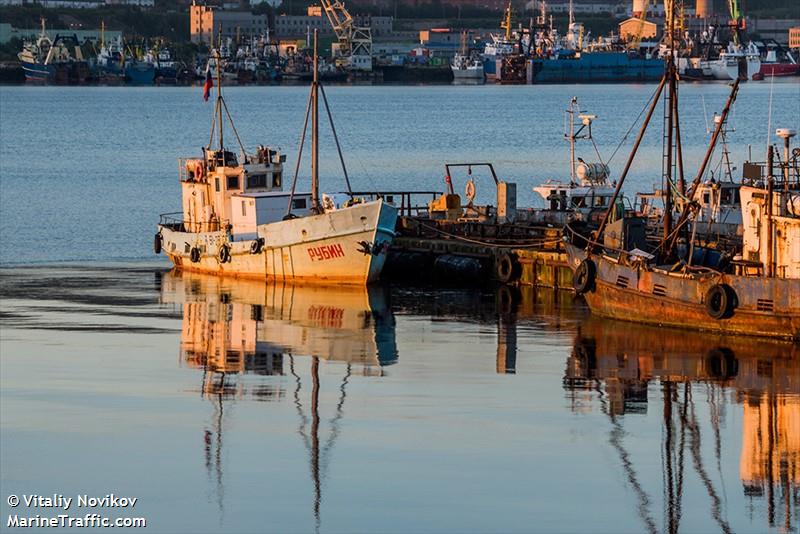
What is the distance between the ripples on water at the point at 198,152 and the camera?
2781 inches

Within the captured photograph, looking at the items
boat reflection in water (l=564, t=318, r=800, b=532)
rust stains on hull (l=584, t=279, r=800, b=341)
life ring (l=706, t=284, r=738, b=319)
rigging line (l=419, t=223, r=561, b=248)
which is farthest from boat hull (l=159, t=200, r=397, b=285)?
life ring (l=706, t=284, r=738, b=319)

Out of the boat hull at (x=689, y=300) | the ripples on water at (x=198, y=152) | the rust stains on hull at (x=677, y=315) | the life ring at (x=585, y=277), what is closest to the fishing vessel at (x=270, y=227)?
the life ring at (x=585, y=277)

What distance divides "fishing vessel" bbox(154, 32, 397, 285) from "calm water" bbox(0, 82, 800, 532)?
2.86ft

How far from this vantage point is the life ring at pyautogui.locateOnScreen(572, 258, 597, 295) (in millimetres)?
40438

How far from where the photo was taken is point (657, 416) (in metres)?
29.9

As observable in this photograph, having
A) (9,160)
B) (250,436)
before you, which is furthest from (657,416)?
(9,160)

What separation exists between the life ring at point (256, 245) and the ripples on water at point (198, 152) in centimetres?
1149

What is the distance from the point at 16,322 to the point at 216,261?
30.9 feet

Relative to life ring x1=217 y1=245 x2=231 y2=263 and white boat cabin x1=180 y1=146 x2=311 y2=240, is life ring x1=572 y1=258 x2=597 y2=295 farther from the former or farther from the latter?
life ring x1=217 y1=245 x2=231 y2=263

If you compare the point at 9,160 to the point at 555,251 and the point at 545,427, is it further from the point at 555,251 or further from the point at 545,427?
the point at 545,427

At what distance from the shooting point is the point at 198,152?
118 m

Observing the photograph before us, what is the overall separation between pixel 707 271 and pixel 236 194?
16.9 metres

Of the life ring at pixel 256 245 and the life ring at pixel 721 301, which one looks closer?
the life ring at pixel 721 301

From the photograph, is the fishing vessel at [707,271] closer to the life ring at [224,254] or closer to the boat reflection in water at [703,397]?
the boat reflection in water at [703,397]
